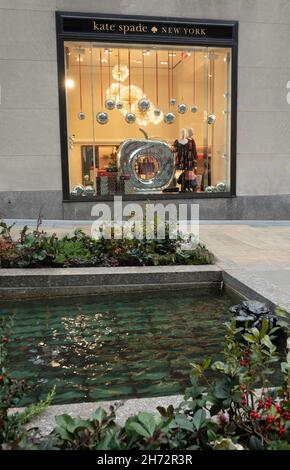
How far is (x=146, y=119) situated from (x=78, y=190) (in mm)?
2497

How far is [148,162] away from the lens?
41.1ft

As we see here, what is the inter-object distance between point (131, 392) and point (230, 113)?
32.9 ft

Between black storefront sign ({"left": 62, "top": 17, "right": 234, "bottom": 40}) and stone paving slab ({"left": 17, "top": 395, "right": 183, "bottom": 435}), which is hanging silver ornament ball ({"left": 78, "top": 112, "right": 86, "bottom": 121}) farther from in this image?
stone paving slab ({"left": 17, "top": 395, "right": 183, "bottom": 435})

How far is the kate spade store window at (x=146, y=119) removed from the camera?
39.0 feet

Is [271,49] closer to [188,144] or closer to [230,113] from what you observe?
[230,113]

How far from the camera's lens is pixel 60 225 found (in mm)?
11422

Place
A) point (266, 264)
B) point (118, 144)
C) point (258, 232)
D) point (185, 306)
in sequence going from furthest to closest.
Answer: point (118, 144)
point (258, 232)
point (266, 264)
point (185, 306)

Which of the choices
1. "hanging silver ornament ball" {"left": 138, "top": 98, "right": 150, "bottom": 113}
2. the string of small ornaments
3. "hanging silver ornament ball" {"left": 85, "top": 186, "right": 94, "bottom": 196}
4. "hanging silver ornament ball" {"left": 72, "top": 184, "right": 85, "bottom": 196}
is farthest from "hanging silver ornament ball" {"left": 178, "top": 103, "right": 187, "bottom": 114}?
"hanging silver ornament ball" {"left": 72, "top": 184, "right": 85, "bottom": 196}

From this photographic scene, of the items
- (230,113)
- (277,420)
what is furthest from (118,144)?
(277,420)

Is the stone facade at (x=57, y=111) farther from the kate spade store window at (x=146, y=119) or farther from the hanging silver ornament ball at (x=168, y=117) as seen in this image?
the hanging silver ornament ball at (x=168, y=117)

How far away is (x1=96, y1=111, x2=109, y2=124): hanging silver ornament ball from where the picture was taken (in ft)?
39.6

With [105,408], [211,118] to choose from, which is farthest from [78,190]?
[105,408]

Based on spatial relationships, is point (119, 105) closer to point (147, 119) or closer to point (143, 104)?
point (143, 104)

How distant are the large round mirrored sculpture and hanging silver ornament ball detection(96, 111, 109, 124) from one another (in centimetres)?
72
